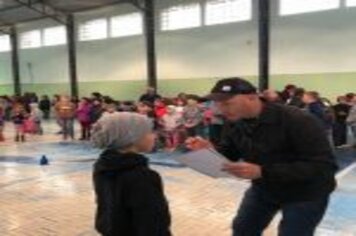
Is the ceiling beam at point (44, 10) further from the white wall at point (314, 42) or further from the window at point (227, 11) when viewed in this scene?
the white wall at point (314, 42)

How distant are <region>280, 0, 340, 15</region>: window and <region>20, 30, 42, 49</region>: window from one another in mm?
13900

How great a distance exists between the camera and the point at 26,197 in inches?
288

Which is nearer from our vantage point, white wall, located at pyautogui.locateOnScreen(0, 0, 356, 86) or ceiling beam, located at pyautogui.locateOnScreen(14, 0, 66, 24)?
white wall, located at pyautogui.locateOnScreen(0, 0, 356, 86)

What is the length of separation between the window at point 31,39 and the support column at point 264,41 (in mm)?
13628

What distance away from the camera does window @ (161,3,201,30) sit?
19.3 meters

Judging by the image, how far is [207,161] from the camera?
Result: 2.93 metres

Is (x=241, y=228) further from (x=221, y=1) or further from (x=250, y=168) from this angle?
(x=221, y=1)

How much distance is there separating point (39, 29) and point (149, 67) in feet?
28.3

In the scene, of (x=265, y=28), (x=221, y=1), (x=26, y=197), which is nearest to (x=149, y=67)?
(x=221, y=1)

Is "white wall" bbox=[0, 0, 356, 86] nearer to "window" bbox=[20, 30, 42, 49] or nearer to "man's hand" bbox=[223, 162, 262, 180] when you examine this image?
"window" bbox=[20, 30, 42, 49]

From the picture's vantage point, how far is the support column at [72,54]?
2358 cm

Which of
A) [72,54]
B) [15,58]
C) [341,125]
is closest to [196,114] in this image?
[341,125]

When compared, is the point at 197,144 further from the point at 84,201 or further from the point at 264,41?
the point at 264,41

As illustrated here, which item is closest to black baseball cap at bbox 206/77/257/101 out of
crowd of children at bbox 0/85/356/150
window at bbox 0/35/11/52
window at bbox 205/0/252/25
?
crowd of children at bbox 0/85/356/150
